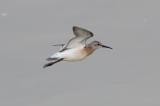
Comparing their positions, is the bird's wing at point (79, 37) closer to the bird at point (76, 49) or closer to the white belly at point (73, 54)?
the bird at point (76, 49)

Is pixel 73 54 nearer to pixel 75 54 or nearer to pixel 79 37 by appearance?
pixel 75 54

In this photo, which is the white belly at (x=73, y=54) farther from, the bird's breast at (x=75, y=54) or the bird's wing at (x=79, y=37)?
the bird's wing at (x=79, y=37)

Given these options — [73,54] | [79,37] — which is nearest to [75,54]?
[73,54]

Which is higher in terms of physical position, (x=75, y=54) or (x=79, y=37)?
(x=79, y=37)

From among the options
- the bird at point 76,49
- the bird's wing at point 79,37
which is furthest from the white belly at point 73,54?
the bird's wing at point 79,37

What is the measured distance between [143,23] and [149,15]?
0.97 ft

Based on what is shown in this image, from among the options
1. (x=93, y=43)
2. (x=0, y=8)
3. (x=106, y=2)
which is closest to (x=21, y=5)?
(x=0, y=8)

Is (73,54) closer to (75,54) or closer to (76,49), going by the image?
(75,54)

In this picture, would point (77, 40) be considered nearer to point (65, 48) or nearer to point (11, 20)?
point (65, 48)

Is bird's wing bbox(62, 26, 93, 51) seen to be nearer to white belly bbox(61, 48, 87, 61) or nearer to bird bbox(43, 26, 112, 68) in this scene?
bird bbox(43, 26, 112, 68)

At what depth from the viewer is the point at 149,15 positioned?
47.7 ft

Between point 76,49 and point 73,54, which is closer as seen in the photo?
point 73,54

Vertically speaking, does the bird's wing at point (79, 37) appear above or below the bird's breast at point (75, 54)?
above

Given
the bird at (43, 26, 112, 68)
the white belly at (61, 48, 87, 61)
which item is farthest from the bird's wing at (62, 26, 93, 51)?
the white belly at (61, 48, 87, 61)
